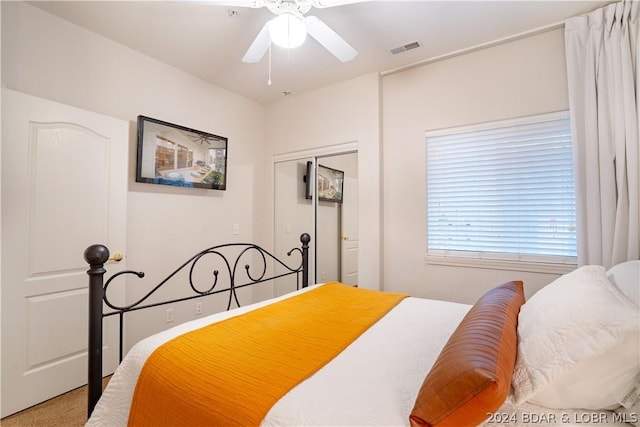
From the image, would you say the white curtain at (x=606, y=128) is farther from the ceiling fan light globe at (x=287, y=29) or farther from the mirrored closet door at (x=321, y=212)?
the ceiling fan light globe at (x=287, y=29)

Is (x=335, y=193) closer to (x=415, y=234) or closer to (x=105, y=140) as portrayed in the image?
(x=415, y=234)

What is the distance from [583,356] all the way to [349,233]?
2600 mm

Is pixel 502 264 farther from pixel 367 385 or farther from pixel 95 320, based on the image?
pixel 95 320

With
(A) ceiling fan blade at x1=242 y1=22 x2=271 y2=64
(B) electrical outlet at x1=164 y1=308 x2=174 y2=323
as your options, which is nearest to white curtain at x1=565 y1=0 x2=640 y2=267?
(A) ceiling fan blade at x1=242 y1=22 x2=271 y2=64

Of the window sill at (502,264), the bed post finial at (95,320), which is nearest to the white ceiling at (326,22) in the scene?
the bed post finial at (95,320)

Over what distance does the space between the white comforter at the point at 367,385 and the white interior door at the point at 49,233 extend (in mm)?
1357

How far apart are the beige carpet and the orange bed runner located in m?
1.36

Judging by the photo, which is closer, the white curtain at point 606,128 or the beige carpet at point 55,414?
the beige carpet at point 55,414

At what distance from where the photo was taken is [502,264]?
8.38 feet

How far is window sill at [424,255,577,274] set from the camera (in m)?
2.35

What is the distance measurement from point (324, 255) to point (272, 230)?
2.58 feet

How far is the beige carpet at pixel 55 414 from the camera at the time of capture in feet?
6.09

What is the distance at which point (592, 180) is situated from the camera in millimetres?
2123

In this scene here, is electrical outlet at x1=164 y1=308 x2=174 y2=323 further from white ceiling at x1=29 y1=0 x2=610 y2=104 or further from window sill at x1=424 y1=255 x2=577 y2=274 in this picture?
window sill at x1=424 y1=255 x2=577 y2=274
